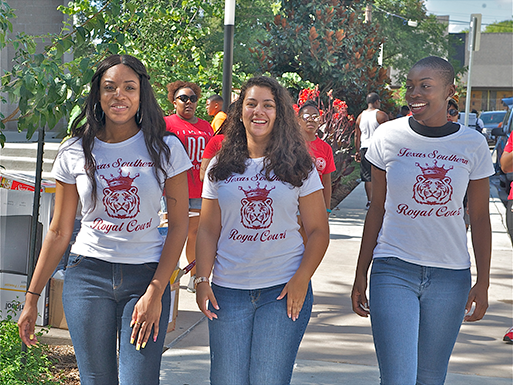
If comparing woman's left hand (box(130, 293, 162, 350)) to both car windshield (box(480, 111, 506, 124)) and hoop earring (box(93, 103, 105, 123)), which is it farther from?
car windshield (box(480, 111, 506, 124))

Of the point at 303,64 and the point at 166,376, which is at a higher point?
the point at 303,64

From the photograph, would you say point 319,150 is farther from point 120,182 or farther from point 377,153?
point 120,182

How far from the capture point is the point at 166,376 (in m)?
4.16

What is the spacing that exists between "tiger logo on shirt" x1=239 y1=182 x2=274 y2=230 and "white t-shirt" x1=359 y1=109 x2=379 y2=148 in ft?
28.3

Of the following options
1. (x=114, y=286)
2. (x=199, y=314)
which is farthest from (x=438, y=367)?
(x=199, y=314)

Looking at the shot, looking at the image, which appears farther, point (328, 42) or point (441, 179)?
point (328, 42)

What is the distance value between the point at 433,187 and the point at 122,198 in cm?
133

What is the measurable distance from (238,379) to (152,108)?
1.18 m

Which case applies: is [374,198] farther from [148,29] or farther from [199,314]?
[148,29]

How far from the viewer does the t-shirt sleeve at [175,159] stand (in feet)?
8.63

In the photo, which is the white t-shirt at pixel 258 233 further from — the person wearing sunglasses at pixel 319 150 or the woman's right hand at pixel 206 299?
the person wearing sunglasses at pixel 319 150

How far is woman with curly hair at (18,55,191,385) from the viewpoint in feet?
8.37

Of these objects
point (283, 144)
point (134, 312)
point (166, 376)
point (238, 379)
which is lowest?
point (166, 376)

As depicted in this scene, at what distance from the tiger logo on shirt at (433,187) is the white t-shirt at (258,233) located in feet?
1.54
